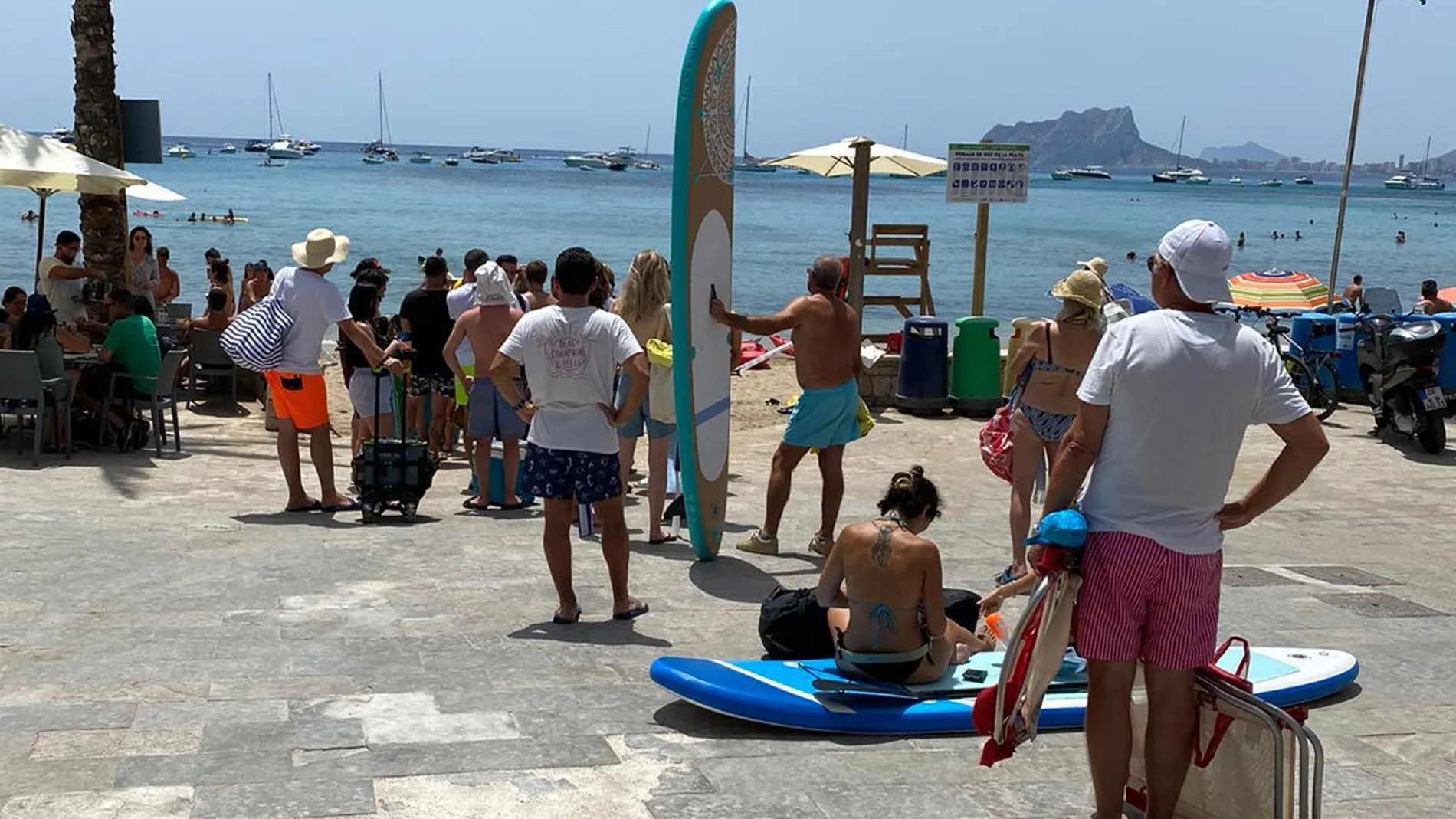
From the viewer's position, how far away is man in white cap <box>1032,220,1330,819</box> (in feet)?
11.5

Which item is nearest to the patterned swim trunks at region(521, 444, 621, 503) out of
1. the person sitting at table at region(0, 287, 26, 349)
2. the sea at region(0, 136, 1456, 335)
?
the person sitting at table at region(0, 287, 26, 349)

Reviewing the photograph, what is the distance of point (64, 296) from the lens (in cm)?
1151

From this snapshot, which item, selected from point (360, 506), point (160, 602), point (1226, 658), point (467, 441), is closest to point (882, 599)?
point (1226, 658)

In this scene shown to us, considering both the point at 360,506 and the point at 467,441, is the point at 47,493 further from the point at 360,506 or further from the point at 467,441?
the point at 467,441

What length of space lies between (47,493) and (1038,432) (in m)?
5.57

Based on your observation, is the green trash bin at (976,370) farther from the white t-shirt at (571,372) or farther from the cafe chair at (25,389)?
the white t-shirt at (571,372)

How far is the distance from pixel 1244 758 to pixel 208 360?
35.7 ft

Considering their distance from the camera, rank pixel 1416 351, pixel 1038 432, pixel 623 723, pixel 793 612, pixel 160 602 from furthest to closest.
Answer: pixel 1416 351, pixel 1038 432, pixel 160 602, pixel 793 612, pixel 623 723

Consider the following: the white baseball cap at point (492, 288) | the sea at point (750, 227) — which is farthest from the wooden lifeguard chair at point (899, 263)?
the sea at point (750, 227)

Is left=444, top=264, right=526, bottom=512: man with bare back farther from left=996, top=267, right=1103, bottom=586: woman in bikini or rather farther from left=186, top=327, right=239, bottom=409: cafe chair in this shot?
left=186, top=327, right=239, bottom=409: cafe chair

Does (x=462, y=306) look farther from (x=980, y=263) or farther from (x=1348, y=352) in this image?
(x=1348, y=352)

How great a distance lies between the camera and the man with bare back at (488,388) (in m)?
8.34

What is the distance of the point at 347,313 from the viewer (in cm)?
833

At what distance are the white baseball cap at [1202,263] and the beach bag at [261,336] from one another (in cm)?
554
